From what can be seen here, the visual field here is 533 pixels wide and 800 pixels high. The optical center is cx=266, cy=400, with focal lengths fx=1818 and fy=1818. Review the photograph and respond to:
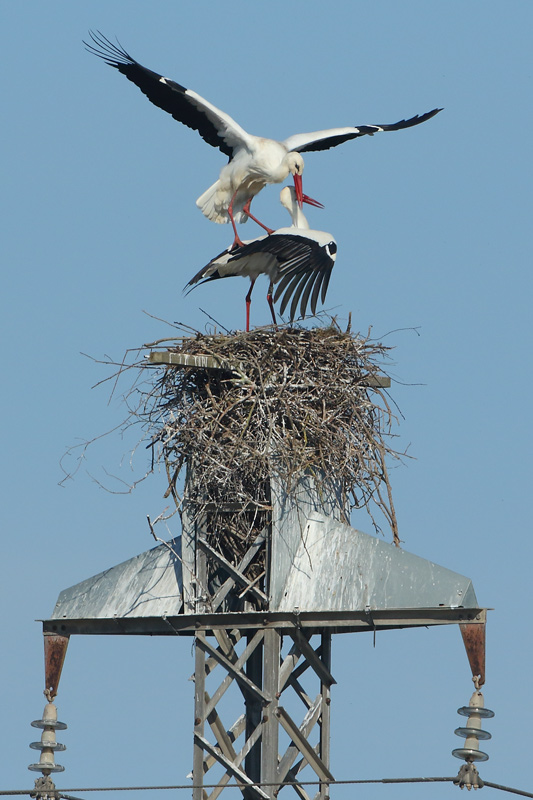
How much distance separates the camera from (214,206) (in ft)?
55.5

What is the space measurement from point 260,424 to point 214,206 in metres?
4.03

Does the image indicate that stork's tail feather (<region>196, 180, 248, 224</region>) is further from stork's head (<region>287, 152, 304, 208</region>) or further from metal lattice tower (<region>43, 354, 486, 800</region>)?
metal lattice tower (<region>43, 354, 486, 800</region>)

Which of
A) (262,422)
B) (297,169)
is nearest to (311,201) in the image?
(297,169)

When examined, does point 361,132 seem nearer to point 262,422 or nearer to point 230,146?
point 230,146

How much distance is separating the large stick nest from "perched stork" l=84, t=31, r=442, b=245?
108 inches

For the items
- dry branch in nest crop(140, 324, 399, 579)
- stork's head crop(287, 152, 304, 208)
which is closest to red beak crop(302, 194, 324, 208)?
stork's head crop(287, 152, 304, 208)

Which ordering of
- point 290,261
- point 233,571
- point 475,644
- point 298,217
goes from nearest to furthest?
point 475,644, point 233,571, point 290,261, point 298,217

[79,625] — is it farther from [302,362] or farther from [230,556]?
[302,362]

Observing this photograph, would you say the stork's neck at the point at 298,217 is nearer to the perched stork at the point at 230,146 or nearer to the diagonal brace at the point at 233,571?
the perched stork at the point at 230,146

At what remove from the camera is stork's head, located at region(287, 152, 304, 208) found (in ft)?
54.6

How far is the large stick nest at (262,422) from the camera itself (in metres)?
13.3

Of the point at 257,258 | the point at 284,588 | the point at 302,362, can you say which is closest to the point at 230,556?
the point at 284,588

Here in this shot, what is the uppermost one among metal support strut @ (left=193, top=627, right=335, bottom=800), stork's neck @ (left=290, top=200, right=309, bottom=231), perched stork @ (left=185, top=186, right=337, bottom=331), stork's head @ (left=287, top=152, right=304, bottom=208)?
stork's head @ (left=287, top=152, right=304, bottom=208)

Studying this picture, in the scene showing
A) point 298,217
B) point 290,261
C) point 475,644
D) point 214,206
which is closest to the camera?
point 475,644
